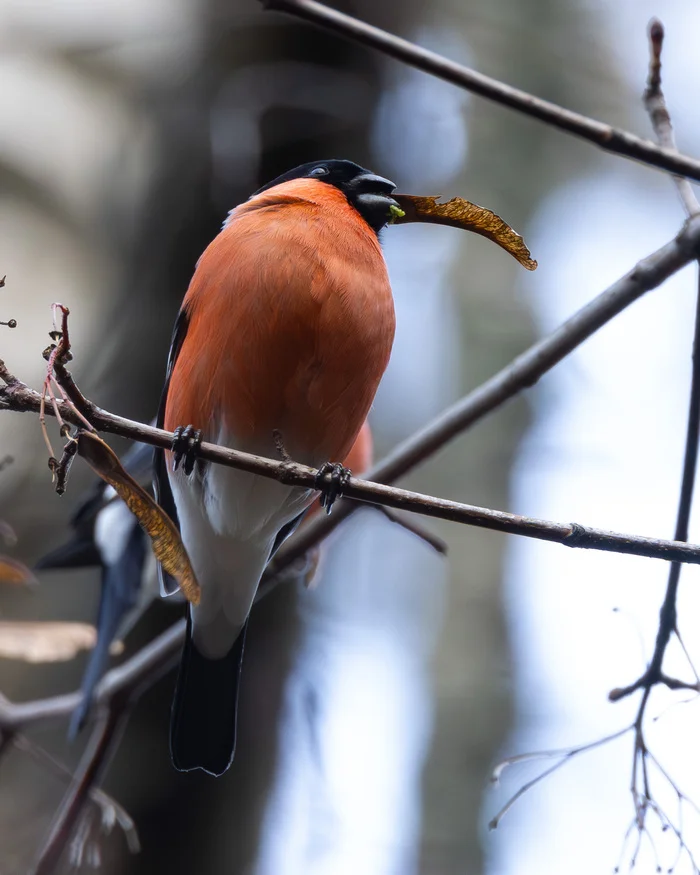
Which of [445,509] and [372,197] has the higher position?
[372,197]

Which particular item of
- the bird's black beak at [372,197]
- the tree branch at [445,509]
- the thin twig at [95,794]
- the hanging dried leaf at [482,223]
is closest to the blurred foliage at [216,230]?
the thin twig at [95,794]

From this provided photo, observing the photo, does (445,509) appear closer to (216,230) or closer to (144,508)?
(144,508)

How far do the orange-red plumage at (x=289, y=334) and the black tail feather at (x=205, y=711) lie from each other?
1.83 ft

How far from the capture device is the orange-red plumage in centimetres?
188

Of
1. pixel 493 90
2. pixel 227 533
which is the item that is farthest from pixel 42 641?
pixel 493 90

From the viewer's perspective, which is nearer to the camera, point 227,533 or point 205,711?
point 205,711

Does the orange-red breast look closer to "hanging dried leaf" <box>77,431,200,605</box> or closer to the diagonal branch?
the diagonal branch

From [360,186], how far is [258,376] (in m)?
0.61

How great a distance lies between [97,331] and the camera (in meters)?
3.67

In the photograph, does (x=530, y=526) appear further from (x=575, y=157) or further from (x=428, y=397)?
(x=575, y=157)

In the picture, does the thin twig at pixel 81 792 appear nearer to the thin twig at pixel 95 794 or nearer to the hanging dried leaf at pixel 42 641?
the thin twig at pixel 95 794

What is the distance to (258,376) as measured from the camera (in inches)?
76.0

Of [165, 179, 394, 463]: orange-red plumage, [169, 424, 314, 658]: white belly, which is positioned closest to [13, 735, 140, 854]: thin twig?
[169, 424, 314, 658]: white belly

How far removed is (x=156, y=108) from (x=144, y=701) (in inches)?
97.0
